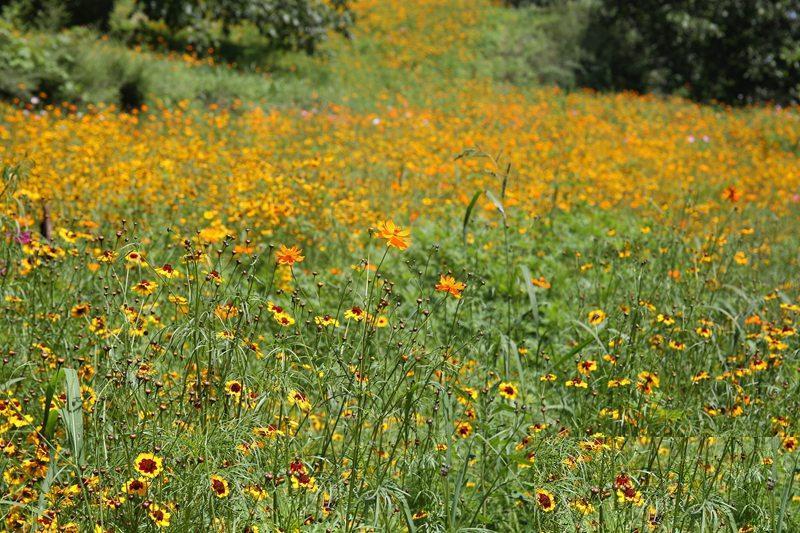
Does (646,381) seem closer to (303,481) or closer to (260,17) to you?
(303,481)

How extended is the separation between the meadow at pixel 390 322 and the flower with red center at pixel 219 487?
26mm

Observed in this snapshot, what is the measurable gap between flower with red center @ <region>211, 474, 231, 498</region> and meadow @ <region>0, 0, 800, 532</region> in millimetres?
26

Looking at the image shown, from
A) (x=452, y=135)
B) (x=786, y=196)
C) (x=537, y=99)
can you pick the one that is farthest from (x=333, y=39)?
(x=786, y=196)

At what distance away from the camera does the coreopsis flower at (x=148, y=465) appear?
1.71 m

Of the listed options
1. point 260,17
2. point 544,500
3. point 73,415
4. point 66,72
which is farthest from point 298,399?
point 260,17

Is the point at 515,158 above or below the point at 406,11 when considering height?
below

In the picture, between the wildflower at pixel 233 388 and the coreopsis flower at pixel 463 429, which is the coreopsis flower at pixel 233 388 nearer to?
the wildflower at pixel 233 388

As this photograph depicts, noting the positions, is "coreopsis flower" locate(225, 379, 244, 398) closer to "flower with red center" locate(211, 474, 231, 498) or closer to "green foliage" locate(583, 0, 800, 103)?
"flower with red center" locate(211, 474, 231, 498)

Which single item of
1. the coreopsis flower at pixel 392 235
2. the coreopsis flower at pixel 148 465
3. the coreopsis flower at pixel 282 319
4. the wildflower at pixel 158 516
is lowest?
the wildflower at pixel 158 516

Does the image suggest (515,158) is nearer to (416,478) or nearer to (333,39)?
(416,478)

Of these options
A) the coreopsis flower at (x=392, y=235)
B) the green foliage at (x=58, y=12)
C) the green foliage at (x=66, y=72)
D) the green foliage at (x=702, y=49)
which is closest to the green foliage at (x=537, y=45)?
the green foliage at (x=702, y=49)

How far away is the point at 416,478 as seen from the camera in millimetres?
2367

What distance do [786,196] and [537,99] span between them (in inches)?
247

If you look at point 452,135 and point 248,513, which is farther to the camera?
point 452,135
